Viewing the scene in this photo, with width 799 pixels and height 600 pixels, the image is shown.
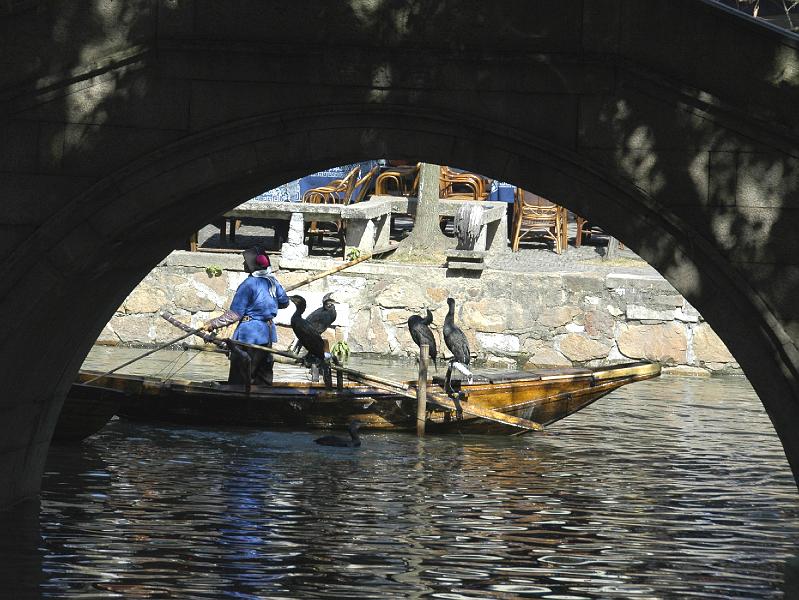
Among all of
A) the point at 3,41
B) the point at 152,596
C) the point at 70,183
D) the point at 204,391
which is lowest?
the point at 152,596

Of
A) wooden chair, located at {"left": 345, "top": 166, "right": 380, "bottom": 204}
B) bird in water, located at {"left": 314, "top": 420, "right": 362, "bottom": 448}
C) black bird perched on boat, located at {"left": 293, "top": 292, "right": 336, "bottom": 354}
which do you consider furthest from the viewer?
wooden chair, located at {"left": 345, "top": 166, "right": 380, "bottom": 204}

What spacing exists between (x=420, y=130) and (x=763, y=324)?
213 centimetres

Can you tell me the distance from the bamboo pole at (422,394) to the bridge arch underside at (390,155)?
6.61 metres

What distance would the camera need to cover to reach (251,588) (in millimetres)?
8430

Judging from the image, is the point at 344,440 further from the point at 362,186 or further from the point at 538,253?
the point at 362,186

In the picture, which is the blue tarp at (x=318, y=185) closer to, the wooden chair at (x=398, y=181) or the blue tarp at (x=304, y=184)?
the blue tarp at (x=304, y=184)

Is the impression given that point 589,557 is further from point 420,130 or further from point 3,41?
point 3,41

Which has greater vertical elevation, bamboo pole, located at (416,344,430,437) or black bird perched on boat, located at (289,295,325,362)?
black bird perched on boat, located at (289,295,325,362)

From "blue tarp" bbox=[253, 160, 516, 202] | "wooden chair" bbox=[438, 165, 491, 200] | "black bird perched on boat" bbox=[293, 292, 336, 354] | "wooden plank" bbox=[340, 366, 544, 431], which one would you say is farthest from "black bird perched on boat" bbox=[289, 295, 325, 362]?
"blue tarp" bbox=[253, 160, 516, 202]

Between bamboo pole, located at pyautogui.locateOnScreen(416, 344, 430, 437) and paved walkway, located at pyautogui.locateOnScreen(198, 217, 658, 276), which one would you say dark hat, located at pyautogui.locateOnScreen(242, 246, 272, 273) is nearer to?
bamboo pole, located at pyautogui.locateOnScreen(416, 344, 430, 437)

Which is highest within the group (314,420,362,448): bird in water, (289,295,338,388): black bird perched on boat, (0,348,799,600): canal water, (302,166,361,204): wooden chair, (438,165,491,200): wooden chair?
(438,165,491,200): wooden chair

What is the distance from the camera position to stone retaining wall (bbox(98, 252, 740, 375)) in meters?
20.0

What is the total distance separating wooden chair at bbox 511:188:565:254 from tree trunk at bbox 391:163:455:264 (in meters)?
1.37

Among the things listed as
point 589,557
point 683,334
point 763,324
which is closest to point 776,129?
point 763,324
